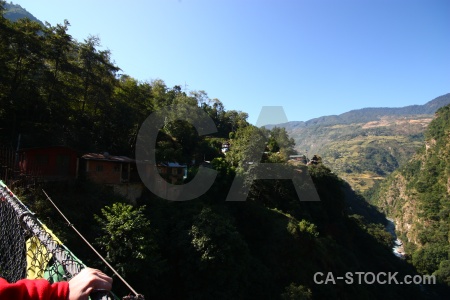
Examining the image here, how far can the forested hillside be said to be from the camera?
10.0m

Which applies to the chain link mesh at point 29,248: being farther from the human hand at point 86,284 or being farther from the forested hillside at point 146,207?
the forested hillside at point 146,207

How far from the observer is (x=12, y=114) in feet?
46.1

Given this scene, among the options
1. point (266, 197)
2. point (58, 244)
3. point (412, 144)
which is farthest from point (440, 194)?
point (412, 144)

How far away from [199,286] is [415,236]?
60507mm

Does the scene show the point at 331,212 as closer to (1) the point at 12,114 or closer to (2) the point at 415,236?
(1) the point at 12,114

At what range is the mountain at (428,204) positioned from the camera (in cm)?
4388

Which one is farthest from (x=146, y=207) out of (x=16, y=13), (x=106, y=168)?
(x=16, y=13)

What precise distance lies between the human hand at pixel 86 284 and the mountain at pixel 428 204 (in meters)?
48.6

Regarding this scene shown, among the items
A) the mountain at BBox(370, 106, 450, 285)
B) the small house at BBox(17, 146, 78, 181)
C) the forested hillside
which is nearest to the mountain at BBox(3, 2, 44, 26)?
the forested hillside

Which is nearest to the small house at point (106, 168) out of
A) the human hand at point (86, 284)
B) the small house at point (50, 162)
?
the small house at point (50, 162)

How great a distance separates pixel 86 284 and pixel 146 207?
1422 cm

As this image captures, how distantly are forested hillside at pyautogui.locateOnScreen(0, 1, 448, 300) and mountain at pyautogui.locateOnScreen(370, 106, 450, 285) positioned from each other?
90.7ft

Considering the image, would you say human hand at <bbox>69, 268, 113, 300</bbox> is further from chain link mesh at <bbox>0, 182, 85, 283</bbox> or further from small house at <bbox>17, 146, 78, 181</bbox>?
small house at <bbox>17, 146, 78, 181</bbox>

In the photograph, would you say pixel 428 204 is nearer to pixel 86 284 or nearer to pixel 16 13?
pixel 86 284
